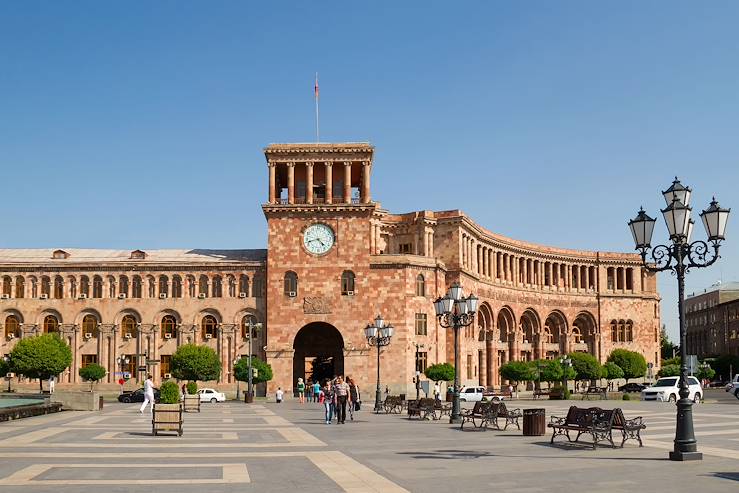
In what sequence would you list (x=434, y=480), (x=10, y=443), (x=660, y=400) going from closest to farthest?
(x=434, y=480) < (x=10, y=443) < (x=660, y=400)

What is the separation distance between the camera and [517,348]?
86.1m

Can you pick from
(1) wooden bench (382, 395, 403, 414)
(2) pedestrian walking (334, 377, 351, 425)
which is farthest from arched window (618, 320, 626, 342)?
(2) pedestrian walking (334, 377, 351, 425)

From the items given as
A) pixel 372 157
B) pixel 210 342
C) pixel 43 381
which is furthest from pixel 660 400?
pixel 43 381

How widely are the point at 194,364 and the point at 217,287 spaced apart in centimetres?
854

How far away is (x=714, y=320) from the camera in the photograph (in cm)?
13762

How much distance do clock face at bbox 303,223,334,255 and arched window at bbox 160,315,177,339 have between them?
12.1 m

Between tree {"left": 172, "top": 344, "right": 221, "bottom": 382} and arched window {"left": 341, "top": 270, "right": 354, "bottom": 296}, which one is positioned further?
arched window {"left": 341, "top": 270, "right": 354, "bottom": 296}

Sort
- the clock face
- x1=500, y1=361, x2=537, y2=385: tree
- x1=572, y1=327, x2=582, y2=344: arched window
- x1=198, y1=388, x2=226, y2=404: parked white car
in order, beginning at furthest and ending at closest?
1. x1=572, y1=327, x2=582, y2=344: arched window
2. x1=500, y1=361, x2=537, y2=385: tree
3. the clock face
4. x1=198, y1=388, x2=226, y2=404: parked white car

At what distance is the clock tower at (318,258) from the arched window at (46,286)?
57.1 ft

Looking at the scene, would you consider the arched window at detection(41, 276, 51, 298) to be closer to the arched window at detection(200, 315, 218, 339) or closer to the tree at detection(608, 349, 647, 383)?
the arched window at detection(200, 315, 218, 339)

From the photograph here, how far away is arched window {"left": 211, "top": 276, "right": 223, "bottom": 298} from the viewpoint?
6900 centimetres

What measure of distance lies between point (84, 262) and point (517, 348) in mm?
41744

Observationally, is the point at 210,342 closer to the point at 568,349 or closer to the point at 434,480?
the point at 568,349

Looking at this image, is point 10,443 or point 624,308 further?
point 624,308
